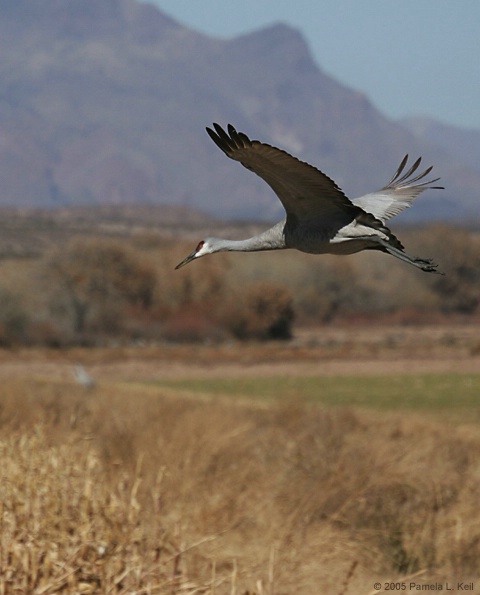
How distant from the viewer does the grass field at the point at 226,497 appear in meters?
8.54

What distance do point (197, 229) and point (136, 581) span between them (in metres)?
166

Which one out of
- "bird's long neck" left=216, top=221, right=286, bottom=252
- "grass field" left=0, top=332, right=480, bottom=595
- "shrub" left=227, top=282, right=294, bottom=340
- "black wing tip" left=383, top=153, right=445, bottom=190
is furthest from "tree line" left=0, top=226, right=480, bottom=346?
"bird's long neck" left=216, top=221, right=286, bottom=252

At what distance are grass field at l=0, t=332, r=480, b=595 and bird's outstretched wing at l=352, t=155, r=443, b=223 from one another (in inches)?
102

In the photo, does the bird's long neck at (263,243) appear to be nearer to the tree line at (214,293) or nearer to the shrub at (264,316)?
the tree line at (214,293)

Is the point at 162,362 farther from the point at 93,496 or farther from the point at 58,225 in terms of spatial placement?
the point at 58,225

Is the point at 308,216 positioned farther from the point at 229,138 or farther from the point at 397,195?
the point at 397,195

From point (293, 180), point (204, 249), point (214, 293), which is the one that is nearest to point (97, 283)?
point (214, 293)

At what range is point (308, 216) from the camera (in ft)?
27.0

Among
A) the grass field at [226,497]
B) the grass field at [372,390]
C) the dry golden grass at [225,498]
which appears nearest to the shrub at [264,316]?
the grass field at [372,390]

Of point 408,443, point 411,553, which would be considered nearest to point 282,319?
point 408,443

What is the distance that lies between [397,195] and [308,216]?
186 cm

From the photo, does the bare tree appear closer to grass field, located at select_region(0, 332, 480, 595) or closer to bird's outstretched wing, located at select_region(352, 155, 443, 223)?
grass field, located at select_region(0, 332, 480, 595)

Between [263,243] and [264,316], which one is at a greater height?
[263,243]

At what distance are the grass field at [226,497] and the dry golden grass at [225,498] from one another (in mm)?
21
